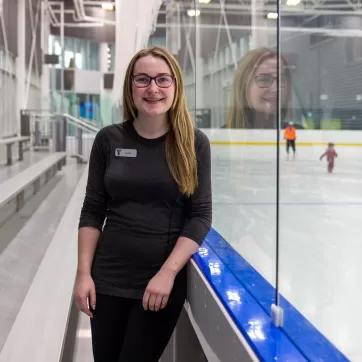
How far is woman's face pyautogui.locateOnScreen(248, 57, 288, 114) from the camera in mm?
1107

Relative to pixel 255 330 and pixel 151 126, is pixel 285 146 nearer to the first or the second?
pixel 151 126

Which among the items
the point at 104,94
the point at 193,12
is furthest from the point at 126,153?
the point at 104,94

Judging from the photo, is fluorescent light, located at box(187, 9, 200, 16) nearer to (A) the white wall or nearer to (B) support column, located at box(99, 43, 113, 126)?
(B) support column, located at box(99, 43, 113, 126)

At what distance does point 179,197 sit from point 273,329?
371 millimetres

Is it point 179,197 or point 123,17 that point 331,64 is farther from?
point 179,197

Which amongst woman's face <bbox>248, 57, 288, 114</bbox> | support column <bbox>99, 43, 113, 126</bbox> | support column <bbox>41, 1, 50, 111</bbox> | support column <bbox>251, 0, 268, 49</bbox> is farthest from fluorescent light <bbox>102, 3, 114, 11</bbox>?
woman's face <bbox>248, 57, 288, 114</bbox>

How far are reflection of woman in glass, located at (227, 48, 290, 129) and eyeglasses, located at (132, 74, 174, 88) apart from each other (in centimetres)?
24

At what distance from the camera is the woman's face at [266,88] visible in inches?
43.6

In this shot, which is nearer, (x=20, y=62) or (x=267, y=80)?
(x=267, y=80)

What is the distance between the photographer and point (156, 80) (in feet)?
3.77

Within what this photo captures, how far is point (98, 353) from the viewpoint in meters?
1.20

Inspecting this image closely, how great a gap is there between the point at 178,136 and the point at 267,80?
1.17 feet

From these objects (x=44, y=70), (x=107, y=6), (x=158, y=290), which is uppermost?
(x=107, y=6)

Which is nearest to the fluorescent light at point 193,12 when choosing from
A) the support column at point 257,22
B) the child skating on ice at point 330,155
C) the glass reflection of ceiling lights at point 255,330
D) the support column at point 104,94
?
the support column at point 257,22
